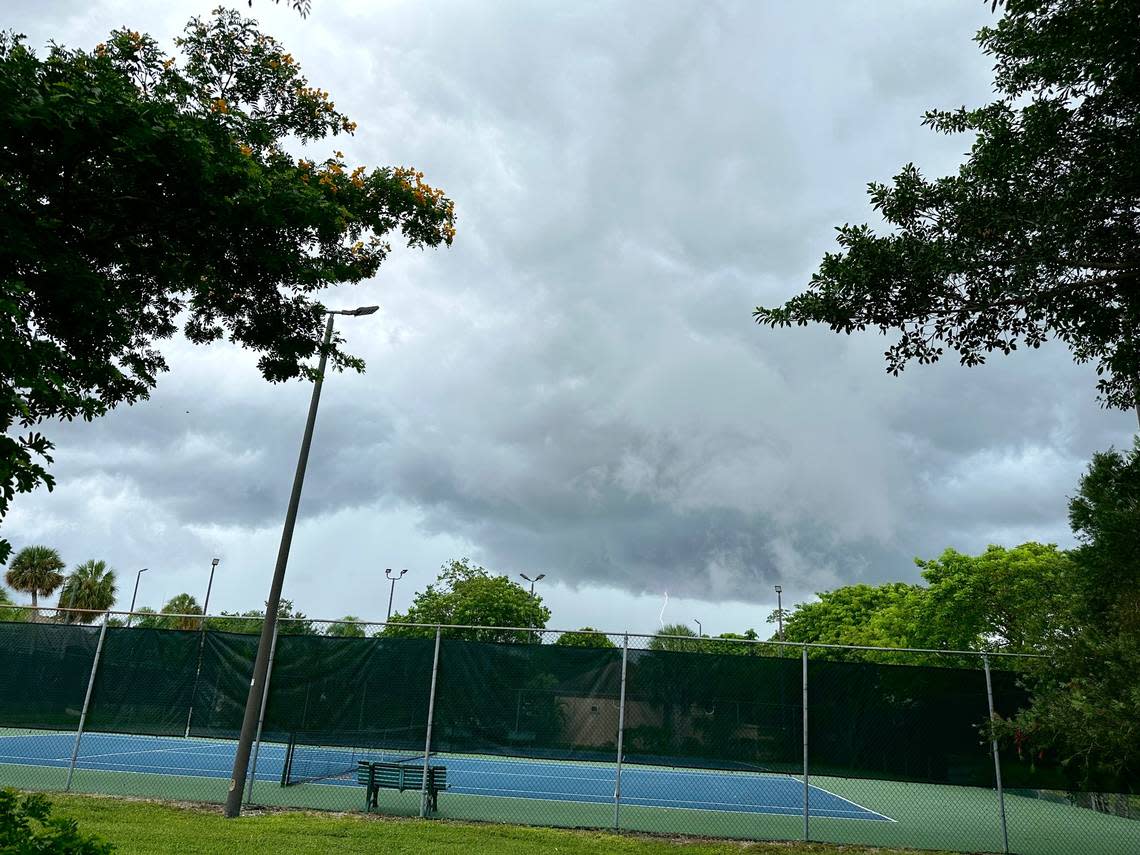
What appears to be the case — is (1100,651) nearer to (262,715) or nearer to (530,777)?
(262,715)

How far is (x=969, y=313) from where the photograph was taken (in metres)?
7.63

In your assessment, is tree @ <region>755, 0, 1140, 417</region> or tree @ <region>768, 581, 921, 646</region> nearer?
tree @ <region>755, 0, 1140, 417</region>

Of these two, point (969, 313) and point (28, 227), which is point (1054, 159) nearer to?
point (969, 313)

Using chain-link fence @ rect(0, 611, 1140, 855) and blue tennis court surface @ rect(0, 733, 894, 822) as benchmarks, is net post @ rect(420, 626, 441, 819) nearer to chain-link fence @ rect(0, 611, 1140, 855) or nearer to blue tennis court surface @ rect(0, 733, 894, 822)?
chain-link fence @ rect(0, 611, 1140, 855)

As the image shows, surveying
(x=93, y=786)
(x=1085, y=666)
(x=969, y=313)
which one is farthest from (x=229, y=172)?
(x=93, y=786)

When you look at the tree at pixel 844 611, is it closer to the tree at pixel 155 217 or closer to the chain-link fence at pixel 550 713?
the chain-link fence at pixel 550 713

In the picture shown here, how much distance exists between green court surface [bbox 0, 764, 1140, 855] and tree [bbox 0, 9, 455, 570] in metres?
6.77

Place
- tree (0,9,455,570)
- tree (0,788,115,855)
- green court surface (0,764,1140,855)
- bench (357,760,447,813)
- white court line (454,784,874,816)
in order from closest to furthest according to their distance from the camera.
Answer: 1. tree (0,788,115,855)
2. tree (0,9,455,570)
3. green court surface (0,764,1140,855)
4. bench (357,760,447,813)
5. white court line (454,784,874,816)

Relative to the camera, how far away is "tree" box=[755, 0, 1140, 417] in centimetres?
654

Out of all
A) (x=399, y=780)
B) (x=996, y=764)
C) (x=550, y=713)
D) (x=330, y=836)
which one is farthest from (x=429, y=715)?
(x=996, y=764)

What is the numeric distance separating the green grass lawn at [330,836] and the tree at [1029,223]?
6290mm

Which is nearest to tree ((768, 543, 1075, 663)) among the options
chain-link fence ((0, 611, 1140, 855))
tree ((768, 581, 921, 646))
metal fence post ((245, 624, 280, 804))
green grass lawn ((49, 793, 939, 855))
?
tree ((768, 581, 921, 646))

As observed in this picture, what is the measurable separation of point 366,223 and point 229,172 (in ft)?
12.0

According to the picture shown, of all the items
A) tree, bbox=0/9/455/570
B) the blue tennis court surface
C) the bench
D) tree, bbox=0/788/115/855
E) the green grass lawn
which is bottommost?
the blue tennis court surface
